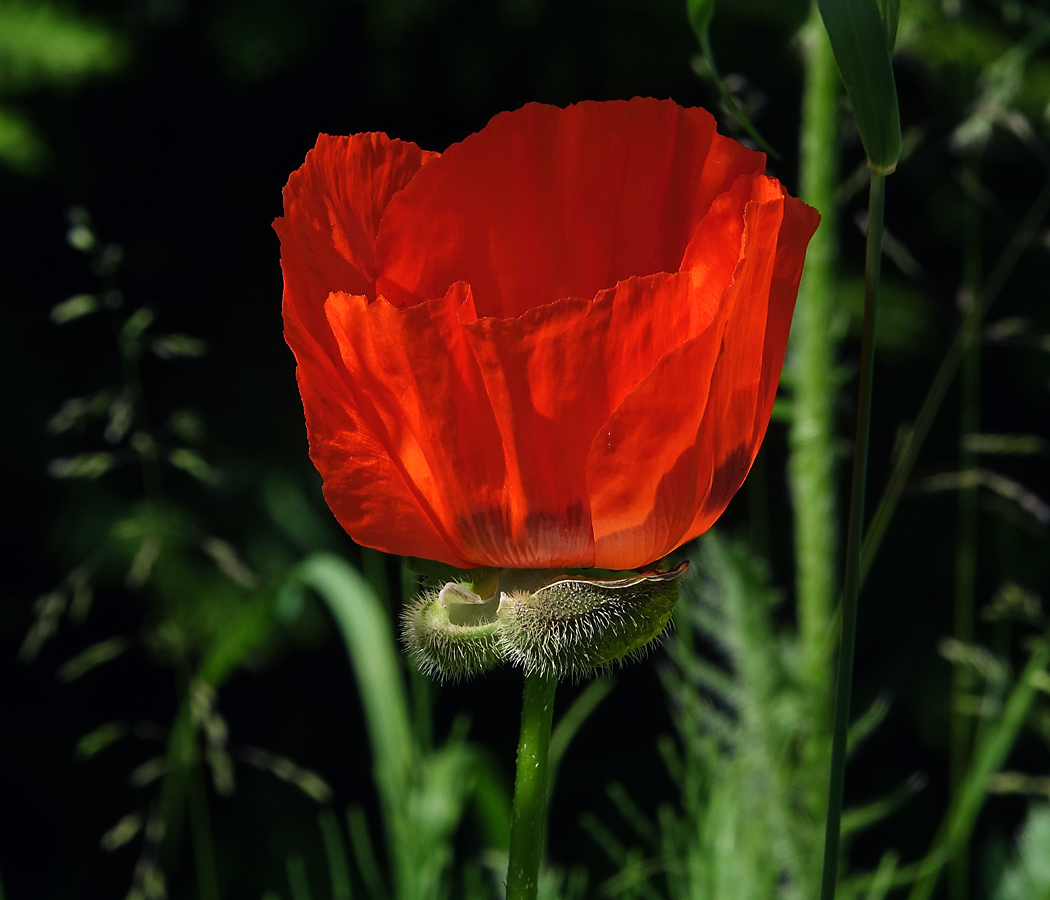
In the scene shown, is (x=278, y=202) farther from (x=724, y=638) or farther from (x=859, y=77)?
(x=859, y=77)

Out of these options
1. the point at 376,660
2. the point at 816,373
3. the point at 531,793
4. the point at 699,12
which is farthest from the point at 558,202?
the point at 816,373

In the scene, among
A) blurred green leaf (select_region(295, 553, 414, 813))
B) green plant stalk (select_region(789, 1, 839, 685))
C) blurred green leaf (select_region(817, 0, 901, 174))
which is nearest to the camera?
blurred green leaf (select_region(817, 0, 901, 174))

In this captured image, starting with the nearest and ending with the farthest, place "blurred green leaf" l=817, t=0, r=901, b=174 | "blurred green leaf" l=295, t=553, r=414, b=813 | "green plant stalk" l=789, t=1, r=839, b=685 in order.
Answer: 1. "blurred green leaf" l=817, t=0, r=901, b=174
2. "blurred green leaf" l=295, t=553, r=414, b=813
3. "green plant stalk" l=789, t=1, r=839, b=685

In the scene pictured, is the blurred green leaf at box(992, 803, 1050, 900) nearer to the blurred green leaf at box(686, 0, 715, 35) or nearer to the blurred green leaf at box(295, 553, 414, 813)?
the blurred green leaf at box(295, 553, 414, 813)

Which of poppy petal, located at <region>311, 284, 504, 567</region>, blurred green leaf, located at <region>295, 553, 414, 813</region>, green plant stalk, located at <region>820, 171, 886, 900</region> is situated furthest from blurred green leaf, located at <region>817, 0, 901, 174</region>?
blurred green leaf, located at <region>295, 553, 414, 813</region>

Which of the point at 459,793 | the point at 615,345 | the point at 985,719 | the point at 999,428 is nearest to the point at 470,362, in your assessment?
the point at 615,345

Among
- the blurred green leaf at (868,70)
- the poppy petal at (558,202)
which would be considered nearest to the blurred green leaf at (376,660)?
Result: the poppy petal at (558,202)

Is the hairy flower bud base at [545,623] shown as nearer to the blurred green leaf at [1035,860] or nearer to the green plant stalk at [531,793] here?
the green plant stalk at [531,793]
